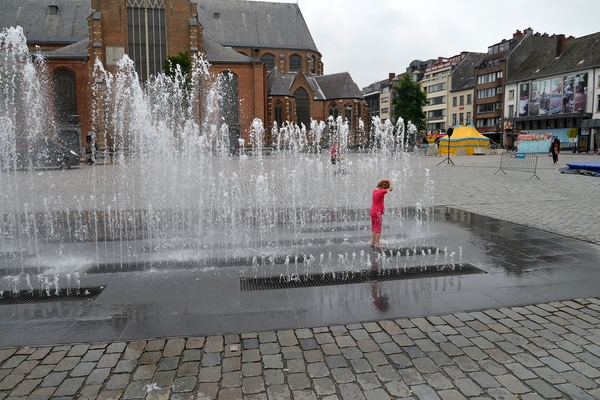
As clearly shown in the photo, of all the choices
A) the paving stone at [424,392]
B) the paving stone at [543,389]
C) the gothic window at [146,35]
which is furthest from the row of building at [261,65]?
the paving stone at [543,389]

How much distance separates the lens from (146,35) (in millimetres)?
41750

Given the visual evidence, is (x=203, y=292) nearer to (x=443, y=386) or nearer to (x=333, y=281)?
(x=333, y=281)

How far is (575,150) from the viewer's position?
44156 mm

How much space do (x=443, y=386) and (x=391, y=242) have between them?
14.5 ft

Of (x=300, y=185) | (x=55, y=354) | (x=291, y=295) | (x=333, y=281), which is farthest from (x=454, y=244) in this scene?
(x=300, y=185)

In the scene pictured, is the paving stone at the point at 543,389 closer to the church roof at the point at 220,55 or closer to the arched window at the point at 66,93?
the arched window at the point at 66,93

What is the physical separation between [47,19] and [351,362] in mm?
55936

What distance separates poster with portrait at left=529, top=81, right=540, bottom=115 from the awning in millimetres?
6996

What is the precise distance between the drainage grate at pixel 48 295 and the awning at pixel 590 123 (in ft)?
169

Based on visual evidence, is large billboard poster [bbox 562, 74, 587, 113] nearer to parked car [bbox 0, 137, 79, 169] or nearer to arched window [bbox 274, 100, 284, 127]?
arched window [bbox 274, 100, 284, 127]

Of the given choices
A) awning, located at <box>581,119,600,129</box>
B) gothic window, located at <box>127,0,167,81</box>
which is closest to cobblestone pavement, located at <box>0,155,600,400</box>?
gothic window, located at <box>127,0,167,81</box>

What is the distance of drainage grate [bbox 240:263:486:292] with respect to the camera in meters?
5.32

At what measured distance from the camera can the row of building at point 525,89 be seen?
153ft

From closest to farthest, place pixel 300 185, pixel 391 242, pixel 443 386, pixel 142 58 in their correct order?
pixel 443 386 → pixel 391 242 → pixel 300 185 → pixel 142 58
